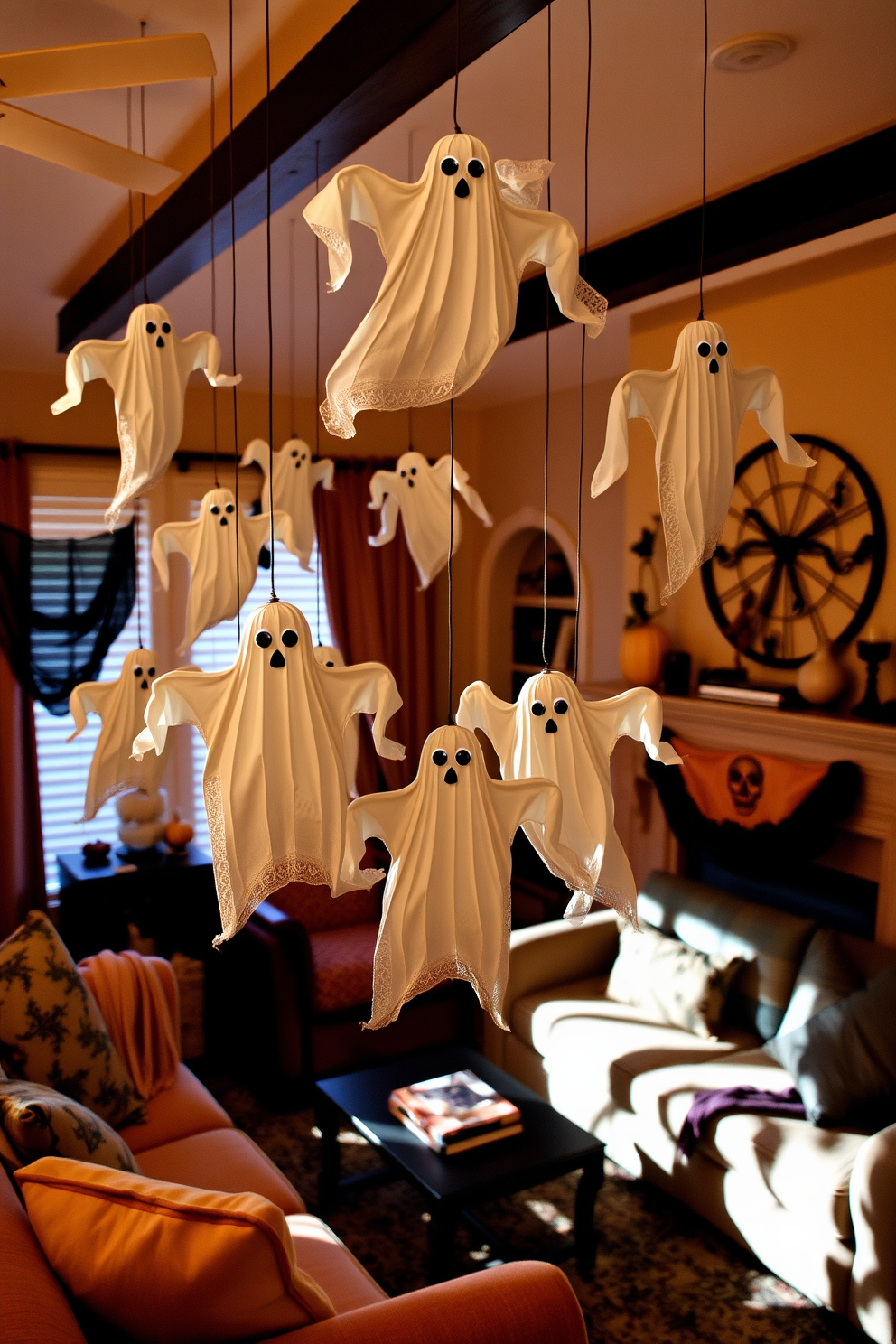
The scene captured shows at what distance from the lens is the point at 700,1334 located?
2.65 meters

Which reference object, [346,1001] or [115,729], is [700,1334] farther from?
[115,729]

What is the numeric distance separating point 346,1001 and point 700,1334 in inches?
67.8

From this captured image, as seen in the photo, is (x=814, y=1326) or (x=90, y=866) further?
(x=90, y=866)

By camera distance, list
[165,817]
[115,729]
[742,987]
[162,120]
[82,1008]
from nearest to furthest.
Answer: [115,729] < [162,120] < [82,1008] < [742,987] < [165,817]

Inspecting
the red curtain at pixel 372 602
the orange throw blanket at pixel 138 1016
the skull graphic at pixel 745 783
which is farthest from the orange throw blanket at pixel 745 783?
the orange throw blanket at pixel 138 1016

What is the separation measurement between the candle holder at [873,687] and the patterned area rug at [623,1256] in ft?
5.28

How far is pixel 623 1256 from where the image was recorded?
9.75ft

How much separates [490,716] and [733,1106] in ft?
6.04

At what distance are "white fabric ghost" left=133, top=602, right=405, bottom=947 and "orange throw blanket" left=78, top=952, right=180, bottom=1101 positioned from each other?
6.54 ft

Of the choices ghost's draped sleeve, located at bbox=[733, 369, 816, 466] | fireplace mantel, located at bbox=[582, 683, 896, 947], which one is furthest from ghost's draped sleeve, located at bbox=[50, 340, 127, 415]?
fireplace mantel, located at bbox=[582, 683, 896, 947]

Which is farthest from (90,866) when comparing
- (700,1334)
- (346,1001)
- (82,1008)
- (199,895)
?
(700,1334)

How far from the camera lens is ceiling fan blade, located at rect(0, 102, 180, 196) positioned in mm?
1699

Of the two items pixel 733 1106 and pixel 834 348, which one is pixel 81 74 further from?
pixel 733 1106

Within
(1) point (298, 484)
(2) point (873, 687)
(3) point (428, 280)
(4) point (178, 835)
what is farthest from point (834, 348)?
(4) point (178, 835)
